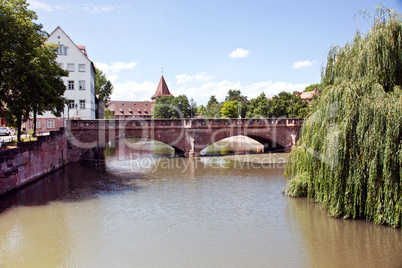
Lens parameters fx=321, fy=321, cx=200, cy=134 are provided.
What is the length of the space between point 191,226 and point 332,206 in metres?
5.16

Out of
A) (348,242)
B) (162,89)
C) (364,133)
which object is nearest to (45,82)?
(364,133)

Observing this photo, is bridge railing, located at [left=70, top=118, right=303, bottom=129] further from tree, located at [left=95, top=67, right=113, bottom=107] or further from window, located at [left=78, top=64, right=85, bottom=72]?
tree, located at [left=95, top=67, right=113, bottom=107]

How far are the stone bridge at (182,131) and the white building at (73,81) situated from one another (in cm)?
1351

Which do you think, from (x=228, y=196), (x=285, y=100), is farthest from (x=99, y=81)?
(x=228, y=196)

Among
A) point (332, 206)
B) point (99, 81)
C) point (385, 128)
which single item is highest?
point (99, 81)

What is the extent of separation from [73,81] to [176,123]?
1728 cm

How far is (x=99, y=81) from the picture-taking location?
59.4 metres

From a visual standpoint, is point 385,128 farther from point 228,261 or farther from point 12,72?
point 12,72

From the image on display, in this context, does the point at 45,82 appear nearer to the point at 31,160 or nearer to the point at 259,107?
the point at 31,160

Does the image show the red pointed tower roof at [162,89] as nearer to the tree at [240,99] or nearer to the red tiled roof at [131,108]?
the red tiled roof at [131,108]

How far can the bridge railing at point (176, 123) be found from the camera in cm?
2614

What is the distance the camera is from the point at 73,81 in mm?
38781

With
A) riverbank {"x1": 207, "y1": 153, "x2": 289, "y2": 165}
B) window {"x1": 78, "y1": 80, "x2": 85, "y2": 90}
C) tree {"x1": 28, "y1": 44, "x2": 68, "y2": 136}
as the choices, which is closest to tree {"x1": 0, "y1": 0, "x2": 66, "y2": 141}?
tree {"x1": 28, "y1": 44, "x2": 68, "y2": 136}

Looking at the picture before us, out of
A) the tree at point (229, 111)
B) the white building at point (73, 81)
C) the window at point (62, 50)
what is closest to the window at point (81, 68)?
the white building at point (73, 81)
